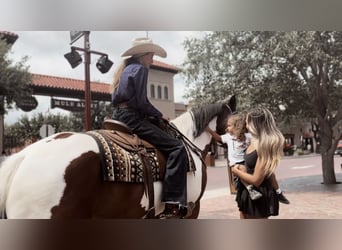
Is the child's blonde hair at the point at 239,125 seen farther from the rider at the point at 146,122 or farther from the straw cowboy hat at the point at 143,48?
the straw cowboy hat at the point at 143,48

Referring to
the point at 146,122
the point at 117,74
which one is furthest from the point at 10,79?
the point at 146,122

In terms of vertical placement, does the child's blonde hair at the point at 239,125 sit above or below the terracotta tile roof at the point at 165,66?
below

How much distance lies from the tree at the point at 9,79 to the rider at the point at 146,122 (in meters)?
0.71

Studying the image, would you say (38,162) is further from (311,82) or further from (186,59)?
(311,82)

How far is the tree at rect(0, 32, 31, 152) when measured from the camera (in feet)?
8.75

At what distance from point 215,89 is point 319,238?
55.4 inches

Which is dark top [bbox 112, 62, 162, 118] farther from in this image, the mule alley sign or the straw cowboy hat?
the mule alley sign

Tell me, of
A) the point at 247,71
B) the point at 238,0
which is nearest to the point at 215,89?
the point at 247,71

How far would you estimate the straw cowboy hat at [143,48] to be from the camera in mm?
2639

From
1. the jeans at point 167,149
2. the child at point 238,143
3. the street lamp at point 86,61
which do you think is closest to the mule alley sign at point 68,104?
the street lamp at point 86,61

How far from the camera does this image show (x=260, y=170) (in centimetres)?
262

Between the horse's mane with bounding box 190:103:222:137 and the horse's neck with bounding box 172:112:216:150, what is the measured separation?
0.03 m

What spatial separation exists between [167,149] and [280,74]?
1.15m

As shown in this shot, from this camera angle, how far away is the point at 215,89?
2.84 metres
